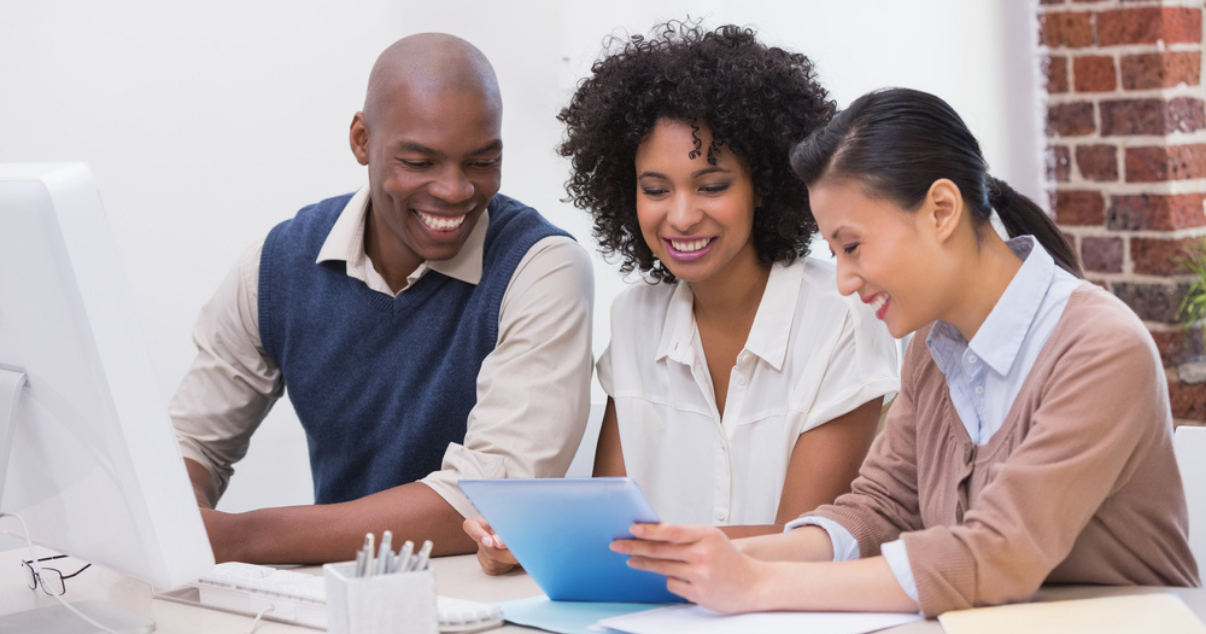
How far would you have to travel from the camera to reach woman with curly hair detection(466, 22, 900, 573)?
1.68 metres

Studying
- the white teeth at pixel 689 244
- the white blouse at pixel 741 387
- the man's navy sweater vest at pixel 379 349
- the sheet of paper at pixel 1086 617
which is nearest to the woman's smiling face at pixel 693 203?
the white teeth at pixel 689 244

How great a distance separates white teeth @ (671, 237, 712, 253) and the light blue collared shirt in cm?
49

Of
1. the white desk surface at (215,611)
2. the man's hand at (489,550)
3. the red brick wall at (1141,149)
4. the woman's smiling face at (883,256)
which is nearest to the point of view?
the white desk surface at (215,611)

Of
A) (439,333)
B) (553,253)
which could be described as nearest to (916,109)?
(553,253)

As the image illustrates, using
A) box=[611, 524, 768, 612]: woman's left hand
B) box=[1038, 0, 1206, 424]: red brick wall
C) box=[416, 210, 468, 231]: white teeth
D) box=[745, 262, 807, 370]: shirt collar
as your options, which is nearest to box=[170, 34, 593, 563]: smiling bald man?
box=[416, 210, 468, 231]: white teeth

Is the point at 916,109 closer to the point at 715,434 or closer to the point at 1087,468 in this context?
the point at 1087,468

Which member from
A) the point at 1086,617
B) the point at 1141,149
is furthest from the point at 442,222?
the point at 1141,149

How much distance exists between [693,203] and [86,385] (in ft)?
3.15

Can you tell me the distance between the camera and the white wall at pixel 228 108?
2.21 metres

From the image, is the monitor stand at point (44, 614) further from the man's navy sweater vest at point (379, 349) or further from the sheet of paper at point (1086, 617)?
the sheet of paper at point (1086, 617)

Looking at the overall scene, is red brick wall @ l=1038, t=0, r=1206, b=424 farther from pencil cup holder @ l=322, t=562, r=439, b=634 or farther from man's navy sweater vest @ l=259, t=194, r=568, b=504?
pencil cup holder @ l=322, t=562, r=439, b=634

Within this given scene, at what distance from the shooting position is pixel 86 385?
950 mm

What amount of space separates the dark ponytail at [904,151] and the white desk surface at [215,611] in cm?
43

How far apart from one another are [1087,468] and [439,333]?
107 centimetres
